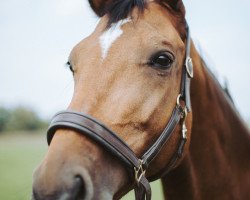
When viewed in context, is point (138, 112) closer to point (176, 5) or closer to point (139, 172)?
point (139, 172)

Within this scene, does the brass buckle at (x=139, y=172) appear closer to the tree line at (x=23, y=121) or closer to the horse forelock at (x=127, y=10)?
the horse forelock at (x=127, y=10)

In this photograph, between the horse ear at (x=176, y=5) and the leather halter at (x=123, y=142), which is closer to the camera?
the leather halter at (x=123, y=142)

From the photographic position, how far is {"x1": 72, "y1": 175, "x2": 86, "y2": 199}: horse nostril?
2.28 metres

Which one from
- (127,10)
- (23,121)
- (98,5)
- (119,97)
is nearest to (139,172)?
(119,97)

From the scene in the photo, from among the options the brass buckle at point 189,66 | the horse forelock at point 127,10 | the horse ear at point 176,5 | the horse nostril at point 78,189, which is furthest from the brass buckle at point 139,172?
the horse ear at point 176,5

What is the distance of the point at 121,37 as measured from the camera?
2.89 meters

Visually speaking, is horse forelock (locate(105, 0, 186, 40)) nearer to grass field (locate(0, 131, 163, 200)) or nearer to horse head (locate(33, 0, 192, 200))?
horse head (locate(33, 0, 192, 200))

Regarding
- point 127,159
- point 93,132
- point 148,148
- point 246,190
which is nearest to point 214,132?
point 246,190

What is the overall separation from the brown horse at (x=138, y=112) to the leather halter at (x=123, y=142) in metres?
0.04

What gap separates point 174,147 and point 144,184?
0.49m

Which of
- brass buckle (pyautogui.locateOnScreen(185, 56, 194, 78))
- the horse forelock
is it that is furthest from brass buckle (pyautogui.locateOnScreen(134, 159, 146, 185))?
the horse forelock

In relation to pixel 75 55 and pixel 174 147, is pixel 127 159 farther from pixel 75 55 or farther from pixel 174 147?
pixel 75 55

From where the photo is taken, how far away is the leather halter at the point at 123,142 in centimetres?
248

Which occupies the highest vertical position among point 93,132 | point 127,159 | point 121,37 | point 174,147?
point 121,37
